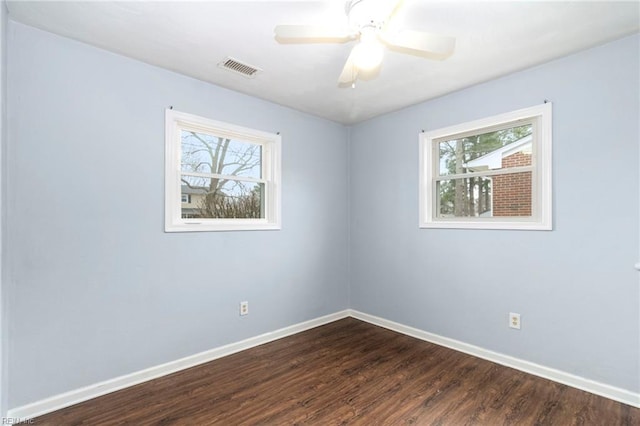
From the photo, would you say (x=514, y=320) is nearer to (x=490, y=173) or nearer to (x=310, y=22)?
(x=490, y=173)

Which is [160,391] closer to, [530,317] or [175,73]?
[175,73]

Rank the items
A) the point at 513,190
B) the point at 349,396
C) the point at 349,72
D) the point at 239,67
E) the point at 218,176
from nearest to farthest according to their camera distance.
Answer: the point at 349,72 → the point at 349,396 → the point at 239,67 → the point at 513,190 → the point at 218,176

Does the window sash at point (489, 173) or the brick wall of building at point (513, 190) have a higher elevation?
the window sash at point (489, 173)

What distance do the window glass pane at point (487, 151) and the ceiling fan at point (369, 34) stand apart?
144 centimetres

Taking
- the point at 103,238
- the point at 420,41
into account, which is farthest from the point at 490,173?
the point at 103,238

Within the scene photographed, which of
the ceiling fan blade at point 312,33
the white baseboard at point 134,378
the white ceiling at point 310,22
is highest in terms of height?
the white ceiling at point 310,22

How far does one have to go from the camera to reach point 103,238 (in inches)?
89.4

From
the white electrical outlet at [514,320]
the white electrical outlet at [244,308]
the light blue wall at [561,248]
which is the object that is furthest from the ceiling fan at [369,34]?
the white electrical outlet at [244,308]

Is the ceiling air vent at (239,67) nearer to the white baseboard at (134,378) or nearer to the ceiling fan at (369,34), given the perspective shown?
the ceiling fan at (369,34)

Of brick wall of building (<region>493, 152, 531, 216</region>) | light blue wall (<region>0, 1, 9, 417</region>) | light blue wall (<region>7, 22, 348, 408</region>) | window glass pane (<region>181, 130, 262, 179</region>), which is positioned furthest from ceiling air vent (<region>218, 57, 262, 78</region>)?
brick wall of building (<region>493, 152, 531, 216</region>)

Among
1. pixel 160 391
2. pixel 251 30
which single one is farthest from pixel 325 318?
pixel 251 30

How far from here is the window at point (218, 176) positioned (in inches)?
105

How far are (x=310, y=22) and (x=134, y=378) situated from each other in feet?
9.36

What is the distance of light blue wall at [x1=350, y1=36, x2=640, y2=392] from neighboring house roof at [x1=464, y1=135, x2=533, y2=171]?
0.28 m
